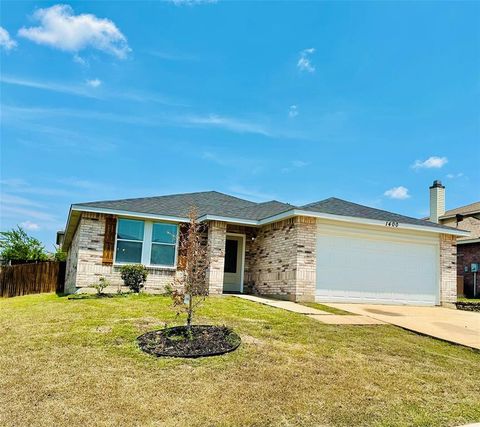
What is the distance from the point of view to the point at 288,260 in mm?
13891

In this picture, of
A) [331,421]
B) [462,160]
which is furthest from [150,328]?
[462,160]

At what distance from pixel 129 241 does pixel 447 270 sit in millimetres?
12361

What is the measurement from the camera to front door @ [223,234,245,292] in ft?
55.5

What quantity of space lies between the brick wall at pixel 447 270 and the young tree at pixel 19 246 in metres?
22.6

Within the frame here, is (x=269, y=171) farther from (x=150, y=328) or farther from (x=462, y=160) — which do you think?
(x=150, y=328)

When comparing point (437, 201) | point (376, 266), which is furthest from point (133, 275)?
point (437, 201)

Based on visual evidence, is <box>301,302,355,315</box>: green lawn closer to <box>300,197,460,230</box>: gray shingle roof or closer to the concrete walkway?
the concrete walkway

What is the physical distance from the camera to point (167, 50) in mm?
13016

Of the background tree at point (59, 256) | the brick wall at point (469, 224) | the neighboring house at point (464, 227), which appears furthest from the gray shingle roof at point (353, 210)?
the background tree at point (59, 256)

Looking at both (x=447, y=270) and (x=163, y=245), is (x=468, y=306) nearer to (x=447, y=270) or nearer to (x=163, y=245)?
(x=447, y=270)

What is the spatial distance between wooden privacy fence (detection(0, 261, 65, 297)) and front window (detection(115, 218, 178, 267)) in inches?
333

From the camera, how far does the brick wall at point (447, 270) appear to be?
→ 15500mm

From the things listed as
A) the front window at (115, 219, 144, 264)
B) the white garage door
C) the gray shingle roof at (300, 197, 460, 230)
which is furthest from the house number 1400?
the front window at (115, 219, 144, 264)

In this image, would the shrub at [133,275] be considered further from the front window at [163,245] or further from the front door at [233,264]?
the front door at [233,264]
